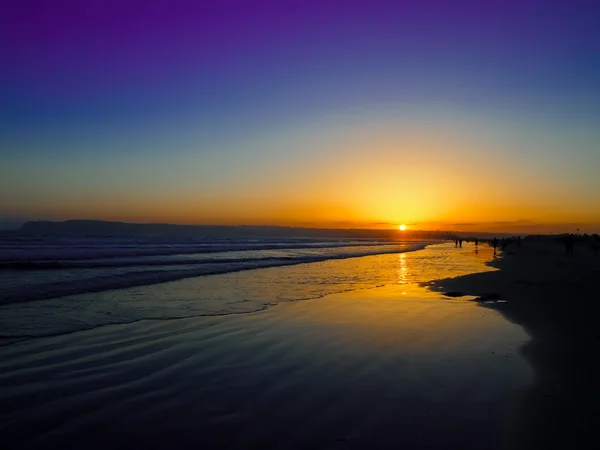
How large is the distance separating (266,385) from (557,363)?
5136 mm

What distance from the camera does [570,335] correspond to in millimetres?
9875

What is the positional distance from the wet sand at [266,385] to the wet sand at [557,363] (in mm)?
262

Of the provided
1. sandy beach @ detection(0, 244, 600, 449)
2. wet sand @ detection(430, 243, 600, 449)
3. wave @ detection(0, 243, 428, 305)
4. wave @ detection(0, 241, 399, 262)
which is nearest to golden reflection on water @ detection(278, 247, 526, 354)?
sandy beach @ detection(0, 244, 600, 449)

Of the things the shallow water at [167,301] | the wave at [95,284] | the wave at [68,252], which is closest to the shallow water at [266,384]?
the shallow water at [167,301]

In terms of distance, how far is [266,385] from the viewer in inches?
259

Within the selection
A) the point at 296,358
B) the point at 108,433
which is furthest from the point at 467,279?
the point at 108,433

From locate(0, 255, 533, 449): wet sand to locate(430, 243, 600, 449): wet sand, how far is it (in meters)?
0.26

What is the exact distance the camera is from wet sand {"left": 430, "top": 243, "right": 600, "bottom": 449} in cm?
503

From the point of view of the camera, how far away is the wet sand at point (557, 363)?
5.03 meters

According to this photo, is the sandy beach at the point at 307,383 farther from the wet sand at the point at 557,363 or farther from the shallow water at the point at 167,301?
the shallow water at the point at 167,301

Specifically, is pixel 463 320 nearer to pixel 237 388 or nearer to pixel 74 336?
pixel 237 388

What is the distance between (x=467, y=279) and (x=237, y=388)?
733 inches

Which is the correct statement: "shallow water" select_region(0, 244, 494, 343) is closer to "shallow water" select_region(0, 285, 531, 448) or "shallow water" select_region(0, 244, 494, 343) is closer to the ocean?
the ocean

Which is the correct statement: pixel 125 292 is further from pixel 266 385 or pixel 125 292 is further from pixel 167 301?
pixel 266 385
